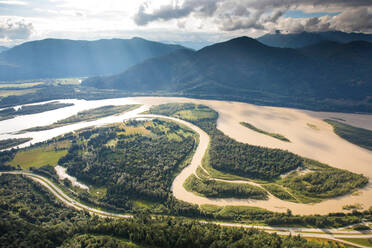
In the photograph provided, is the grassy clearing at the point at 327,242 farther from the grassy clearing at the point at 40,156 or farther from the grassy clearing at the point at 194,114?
the grassy clearing at the point at 194,114

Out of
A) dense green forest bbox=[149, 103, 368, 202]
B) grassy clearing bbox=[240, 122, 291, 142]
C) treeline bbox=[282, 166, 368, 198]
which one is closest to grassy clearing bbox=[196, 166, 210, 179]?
dense green forest bbox=[149, 103, 368, 202]

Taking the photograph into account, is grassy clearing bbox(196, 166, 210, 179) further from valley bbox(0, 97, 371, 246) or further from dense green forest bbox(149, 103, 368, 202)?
dense green forest bbox(149, 103, 368, 202)

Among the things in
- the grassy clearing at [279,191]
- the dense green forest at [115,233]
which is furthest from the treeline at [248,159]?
the dense green forest at [115,233]

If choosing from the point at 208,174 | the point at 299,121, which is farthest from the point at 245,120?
the point at 208,174

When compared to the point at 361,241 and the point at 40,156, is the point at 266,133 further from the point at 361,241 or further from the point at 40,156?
the point at 40,156

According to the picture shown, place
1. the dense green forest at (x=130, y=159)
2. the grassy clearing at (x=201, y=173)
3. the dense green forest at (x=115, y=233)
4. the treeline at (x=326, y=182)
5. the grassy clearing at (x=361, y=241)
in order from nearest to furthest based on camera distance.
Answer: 1. the dense green forest at (x=115, y=233)
2. the grassy clearing at (x=361, y=241)
3. the treeline at (x=326, y=182)
4. the dense green forest at (x=130, y=159)
5. the grassy clearing at (x=201, y=173)

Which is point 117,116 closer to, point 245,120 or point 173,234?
point 245,120

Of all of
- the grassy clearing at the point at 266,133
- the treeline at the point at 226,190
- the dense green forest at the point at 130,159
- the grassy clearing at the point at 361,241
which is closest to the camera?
the grassy clearing at the point at 361,241
